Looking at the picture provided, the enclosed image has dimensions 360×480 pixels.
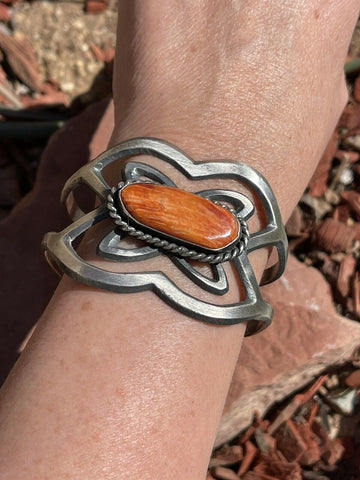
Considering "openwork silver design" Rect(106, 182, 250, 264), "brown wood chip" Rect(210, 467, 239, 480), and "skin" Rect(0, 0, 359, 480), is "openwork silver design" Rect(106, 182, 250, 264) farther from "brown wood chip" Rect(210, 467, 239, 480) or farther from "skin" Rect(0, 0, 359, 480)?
"brown wood chip" Rect(210, 467, 239, 480)

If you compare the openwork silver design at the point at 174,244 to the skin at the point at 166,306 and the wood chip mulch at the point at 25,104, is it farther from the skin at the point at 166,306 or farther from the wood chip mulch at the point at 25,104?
the wood chip mulch at the point at 25,104

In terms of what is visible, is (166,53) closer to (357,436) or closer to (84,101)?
(84,101)

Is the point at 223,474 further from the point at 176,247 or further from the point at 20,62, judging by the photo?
the point at 20,62

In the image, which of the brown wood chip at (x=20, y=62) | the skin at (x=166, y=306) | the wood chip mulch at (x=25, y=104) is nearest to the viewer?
the skin at (x=166, y=306)

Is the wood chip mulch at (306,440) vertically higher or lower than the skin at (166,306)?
lower

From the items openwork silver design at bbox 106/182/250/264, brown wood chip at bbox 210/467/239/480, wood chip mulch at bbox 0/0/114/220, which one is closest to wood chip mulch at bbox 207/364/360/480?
brown wood chip at bbox 210/467/239/480

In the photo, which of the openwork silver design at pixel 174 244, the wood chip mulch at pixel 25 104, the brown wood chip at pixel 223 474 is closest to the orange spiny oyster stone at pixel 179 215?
the openwork silver design at pixel 174 244
